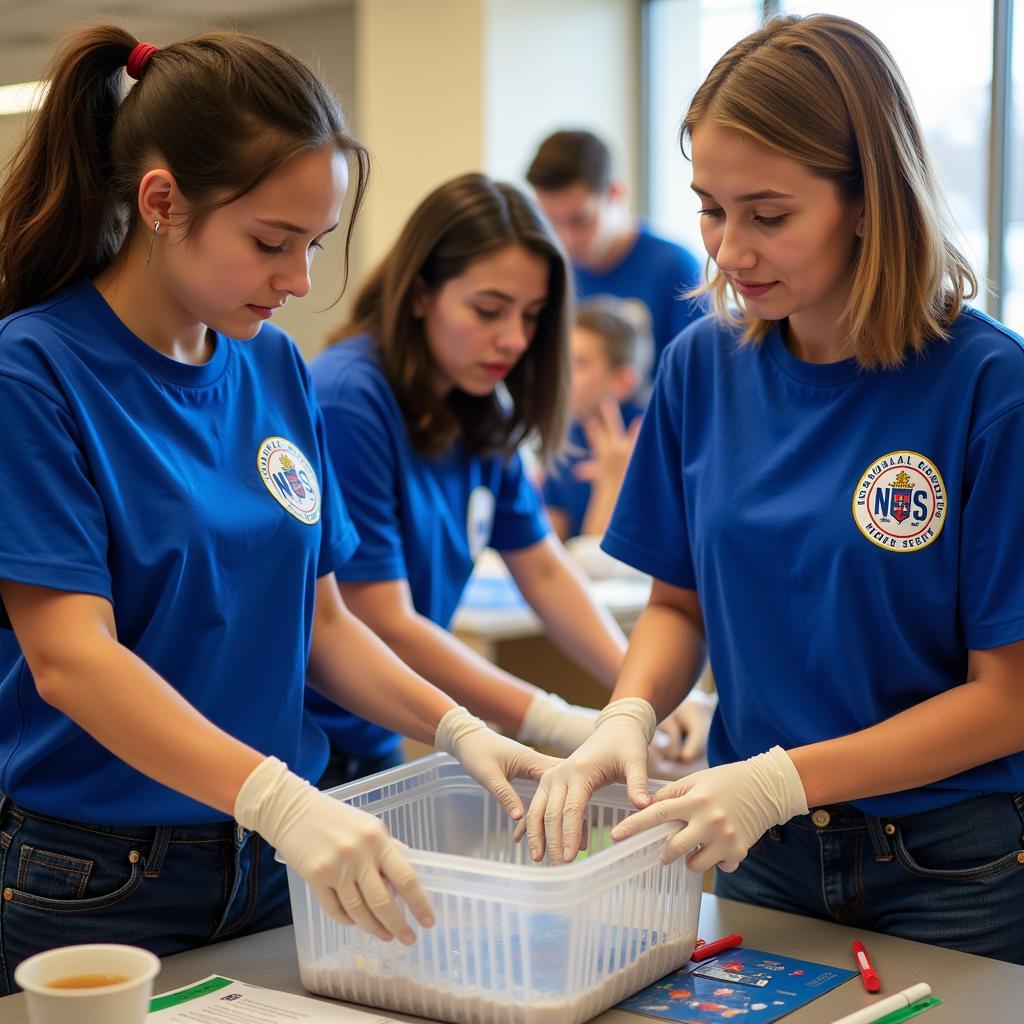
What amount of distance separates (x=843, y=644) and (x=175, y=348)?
2.30 feet

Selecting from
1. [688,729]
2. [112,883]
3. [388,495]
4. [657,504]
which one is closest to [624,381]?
[688,729]

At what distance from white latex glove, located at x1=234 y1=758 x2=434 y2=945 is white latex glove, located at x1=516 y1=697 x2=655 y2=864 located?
0.67 feet

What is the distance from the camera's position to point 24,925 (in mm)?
1168

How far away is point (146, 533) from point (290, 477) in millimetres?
203

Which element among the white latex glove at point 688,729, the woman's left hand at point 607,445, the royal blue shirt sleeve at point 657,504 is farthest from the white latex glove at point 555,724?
the woman's left hand at point 607,445

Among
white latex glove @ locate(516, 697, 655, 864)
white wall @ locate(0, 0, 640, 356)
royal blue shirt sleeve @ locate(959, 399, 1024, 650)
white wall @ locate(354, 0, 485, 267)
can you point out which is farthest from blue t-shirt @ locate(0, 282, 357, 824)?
white wall @ locate(354, 0, 485, 267)

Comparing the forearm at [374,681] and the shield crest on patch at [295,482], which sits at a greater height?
the shield crest on patch at [295,482]

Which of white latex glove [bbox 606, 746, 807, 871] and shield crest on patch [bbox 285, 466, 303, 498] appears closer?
white latex glove [bbox 606, 746, 807, 871]

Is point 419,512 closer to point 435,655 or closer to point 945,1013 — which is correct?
point 435,655

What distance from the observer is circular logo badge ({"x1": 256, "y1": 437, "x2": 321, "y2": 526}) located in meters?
1.29

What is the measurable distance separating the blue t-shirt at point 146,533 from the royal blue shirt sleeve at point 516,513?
26.3 inches

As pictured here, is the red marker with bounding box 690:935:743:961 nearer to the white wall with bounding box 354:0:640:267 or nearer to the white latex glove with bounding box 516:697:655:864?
the white latex glove with bounding box 516:697:655:864

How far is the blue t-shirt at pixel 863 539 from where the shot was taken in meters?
1.18

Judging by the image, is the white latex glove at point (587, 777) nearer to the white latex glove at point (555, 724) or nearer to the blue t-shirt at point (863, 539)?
the blue t-shirt at point (863, 539)
